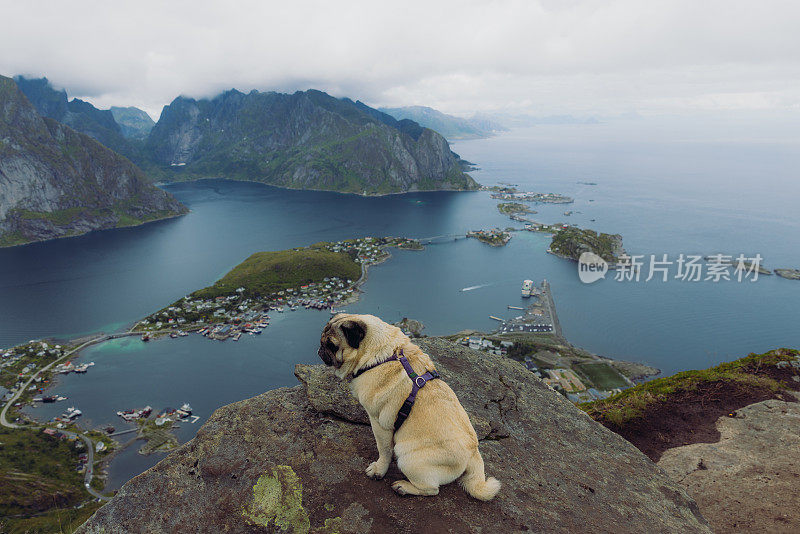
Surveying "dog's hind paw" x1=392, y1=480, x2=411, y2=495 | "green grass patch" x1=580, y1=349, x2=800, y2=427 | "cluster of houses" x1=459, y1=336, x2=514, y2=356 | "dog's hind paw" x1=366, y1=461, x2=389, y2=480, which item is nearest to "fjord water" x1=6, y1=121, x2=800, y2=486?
"cluster of houses" x1=459, y1=336, x2=514, y2=356

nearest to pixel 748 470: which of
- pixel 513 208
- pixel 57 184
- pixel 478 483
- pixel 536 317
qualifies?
pixel 478 483


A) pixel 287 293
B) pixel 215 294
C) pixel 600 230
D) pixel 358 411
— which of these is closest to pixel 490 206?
pixel 600 230

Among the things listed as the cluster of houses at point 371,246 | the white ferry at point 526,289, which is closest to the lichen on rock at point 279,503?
the white ferry at point 526,289

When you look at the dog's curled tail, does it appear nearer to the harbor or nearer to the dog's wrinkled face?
the dog's wrinkled face

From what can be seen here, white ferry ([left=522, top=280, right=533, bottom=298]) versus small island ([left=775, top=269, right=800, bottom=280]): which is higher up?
small island ([left=775, top=269, right=800, bottom=280])

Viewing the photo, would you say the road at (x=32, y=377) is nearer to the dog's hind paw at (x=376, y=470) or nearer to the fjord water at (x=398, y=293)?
the fjord water at (x=398, y=293)

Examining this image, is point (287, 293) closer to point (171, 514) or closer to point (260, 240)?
point (260, 240)

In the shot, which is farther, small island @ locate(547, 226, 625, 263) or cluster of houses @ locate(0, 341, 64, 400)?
small island @ locate(547, 226, 625, 263)

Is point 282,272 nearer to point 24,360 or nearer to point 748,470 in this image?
point 24,360
